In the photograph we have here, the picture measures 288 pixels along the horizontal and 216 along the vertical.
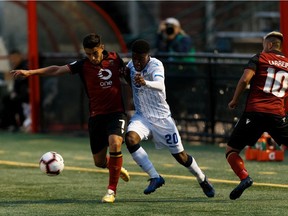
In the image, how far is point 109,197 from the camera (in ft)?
39.9

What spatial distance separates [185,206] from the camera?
1184cm

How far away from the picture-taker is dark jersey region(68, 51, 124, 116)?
41.5 feet

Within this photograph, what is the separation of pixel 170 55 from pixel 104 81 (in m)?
7.74

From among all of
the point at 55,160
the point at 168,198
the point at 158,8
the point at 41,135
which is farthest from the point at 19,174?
the point at 158,8

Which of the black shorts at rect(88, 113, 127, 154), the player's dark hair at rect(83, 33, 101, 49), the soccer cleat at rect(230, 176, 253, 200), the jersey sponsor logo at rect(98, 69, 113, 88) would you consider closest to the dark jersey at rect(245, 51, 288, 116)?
the soccer cleat at rect(230, 176, 253, 200)

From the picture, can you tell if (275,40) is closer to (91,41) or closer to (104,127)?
(91,41)

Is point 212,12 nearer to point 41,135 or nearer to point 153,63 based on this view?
point 41,135

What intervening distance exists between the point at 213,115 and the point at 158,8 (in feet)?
42.7

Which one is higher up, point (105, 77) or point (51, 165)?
point (105, 77)

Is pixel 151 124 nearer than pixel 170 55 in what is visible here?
Yes

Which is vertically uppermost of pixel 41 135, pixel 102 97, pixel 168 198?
pixel 102 97

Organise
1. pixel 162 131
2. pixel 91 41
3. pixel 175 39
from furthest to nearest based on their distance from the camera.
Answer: pixel 175 39
pixel 162 131
pixel 91 41

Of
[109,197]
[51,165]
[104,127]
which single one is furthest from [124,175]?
[109,197]

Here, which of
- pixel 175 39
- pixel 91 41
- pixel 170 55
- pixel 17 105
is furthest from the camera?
pixel 17 105
